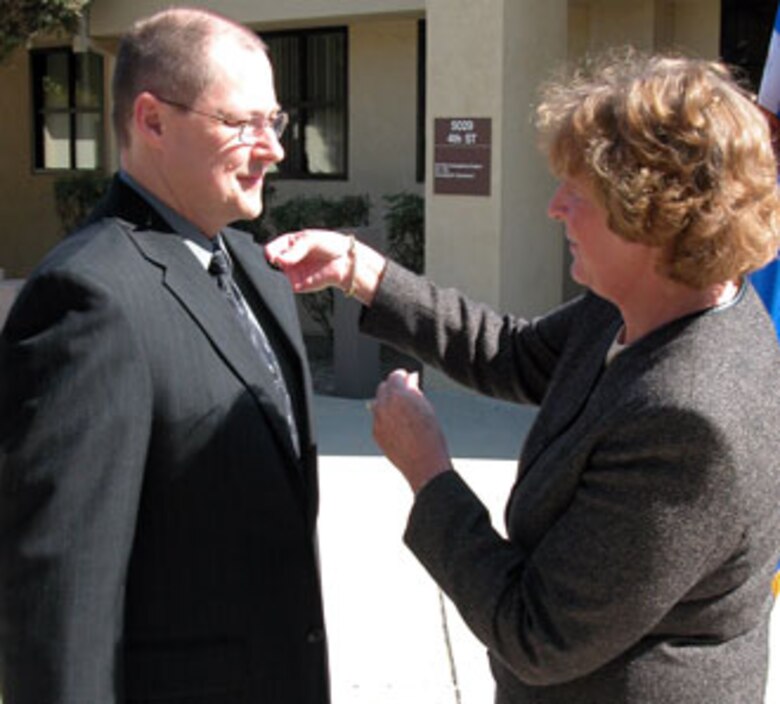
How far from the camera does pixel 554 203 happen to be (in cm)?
194

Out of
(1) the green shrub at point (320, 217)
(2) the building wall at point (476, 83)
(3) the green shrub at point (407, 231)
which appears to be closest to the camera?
(2) the building wall at point (476, 83)

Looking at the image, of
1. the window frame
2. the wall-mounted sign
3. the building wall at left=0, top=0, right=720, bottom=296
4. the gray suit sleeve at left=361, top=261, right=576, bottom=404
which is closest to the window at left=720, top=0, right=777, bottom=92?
the building wall at left=0, top=0, right=720, bottom=296

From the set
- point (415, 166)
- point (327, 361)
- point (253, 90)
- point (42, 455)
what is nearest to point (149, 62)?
point (253, 90)

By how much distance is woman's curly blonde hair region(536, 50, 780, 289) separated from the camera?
68.4 inches

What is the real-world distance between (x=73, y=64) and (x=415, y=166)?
5398mm

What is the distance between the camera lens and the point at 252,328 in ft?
7.20

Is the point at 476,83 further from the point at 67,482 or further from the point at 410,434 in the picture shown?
the point at 67,482

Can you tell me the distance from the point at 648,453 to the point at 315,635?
2.65ft

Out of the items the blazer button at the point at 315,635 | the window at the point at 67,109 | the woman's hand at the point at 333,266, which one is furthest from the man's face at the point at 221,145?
the window at the point at 67,109

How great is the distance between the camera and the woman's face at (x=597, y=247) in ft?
6.03

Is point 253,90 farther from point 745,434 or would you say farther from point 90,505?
point 745,434

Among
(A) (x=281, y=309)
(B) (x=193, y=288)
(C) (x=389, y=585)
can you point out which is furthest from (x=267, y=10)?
(B) (x=193, y=288)

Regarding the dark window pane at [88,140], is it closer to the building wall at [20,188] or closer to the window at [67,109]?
the window at [67,109]

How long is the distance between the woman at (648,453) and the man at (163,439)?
0.30 meters
